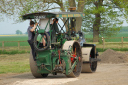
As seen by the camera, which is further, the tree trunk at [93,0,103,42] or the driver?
the tree trunk at [93,0,103,42]

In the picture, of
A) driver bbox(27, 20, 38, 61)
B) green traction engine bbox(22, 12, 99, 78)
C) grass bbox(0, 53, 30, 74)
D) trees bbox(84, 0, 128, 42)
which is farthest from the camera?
trees bbox(84, 0, 128, 42)

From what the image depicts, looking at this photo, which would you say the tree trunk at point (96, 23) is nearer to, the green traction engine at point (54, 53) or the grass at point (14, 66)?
the grass at point (14, 66)

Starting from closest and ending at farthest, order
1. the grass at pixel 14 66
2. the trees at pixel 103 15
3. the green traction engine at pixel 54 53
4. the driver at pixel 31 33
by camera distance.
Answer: the green traction engine at pixel 54 53, the driver at pixel 31 33, the grass at pixel 14 66, the trees at pixel 103 15

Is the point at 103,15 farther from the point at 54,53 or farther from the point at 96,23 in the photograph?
the point at 54,53

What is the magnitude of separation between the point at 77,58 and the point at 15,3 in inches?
483

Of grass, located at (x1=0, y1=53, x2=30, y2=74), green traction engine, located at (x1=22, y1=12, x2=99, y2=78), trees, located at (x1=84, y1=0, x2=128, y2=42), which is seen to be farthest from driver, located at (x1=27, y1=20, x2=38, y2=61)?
trees, located at (x1=84, y1=0, x2=128, y2=42)

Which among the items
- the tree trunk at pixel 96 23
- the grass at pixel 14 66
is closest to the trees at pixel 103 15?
the tree trunk at pixel 96 23

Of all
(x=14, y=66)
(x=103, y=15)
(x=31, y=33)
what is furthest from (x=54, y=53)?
(x=103, y=15)

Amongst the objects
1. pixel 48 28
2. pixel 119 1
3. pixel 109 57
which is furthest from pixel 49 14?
pixel 119 1

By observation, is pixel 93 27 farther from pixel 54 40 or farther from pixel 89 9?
pixel 54 40

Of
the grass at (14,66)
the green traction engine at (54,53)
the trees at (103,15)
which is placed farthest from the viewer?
the trees at (103,15)

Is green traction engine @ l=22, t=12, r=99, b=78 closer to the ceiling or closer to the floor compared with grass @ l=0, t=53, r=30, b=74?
closer to the ceiling

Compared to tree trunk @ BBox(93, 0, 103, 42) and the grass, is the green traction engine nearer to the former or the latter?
the grass

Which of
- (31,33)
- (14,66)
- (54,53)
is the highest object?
(31,33)
